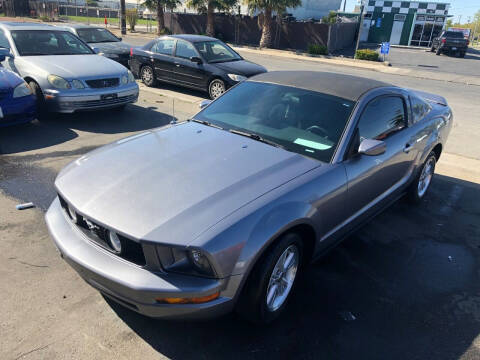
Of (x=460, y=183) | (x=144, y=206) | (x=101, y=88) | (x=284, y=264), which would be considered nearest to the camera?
(x=144, y=206)

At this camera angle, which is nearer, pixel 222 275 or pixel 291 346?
pixel 222 275

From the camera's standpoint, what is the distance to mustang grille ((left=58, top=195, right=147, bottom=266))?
8.04 feet

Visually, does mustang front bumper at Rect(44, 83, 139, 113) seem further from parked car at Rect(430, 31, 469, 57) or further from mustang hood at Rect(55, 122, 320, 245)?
parked car at Rect(430, 31, 469, 57)

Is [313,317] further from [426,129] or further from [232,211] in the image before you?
[426,129]

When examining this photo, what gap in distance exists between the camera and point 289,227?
273 centimetres

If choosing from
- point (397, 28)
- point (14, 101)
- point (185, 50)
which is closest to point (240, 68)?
point (185, 50)

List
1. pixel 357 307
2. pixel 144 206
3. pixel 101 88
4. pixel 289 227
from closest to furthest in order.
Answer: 1. pixel 144 206
2. pixel 289 227
3. pixel 357 307
4. pixel 101 88

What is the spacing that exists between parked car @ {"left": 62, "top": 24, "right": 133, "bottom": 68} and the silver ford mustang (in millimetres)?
9124

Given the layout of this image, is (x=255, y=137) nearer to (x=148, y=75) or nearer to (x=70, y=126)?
(x=70, y=126)

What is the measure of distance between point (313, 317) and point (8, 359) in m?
2.11

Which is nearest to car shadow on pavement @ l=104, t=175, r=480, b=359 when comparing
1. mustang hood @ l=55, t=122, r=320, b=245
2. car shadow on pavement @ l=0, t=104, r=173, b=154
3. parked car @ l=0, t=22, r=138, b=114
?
mustang hood @ l=55, t=122, r=320, b=245

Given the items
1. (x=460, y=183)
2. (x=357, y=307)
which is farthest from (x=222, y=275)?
(x=460, y=183)

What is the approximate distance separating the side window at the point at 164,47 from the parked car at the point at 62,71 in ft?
8.19

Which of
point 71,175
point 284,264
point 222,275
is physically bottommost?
point 284,264
